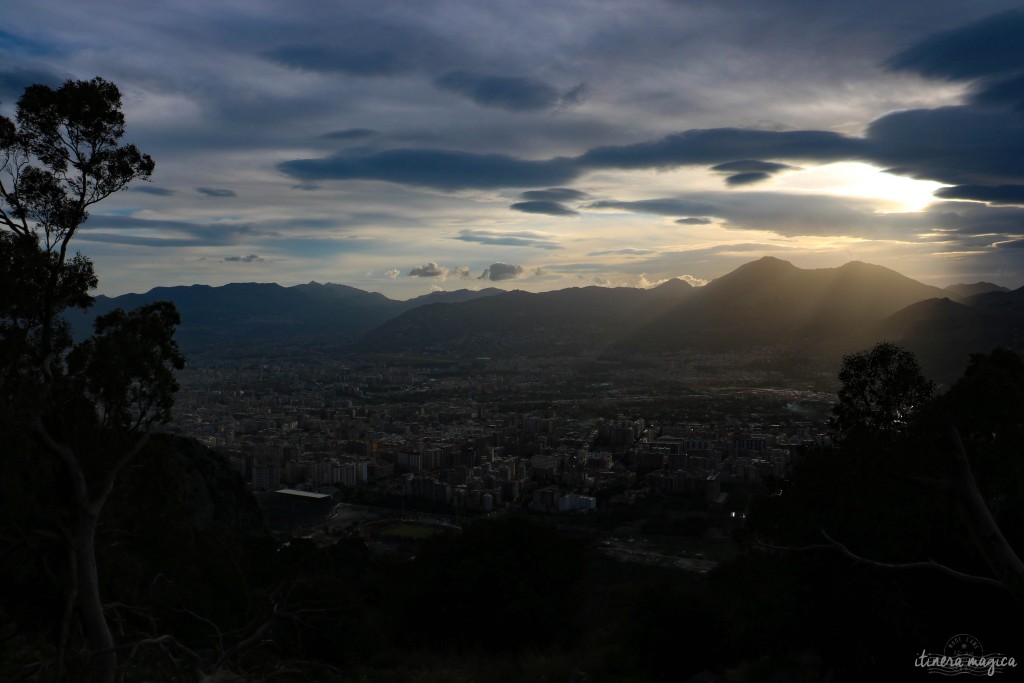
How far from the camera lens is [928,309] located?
49062 mm

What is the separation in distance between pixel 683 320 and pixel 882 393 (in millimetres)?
84453

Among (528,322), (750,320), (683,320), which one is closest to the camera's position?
(750,320)

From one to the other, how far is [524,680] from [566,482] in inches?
761

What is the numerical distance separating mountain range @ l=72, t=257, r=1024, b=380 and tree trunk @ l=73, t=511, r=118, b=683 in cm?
2058

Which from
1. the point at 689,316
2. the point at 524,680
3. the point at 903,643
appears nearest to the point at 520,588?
the point at 524,680

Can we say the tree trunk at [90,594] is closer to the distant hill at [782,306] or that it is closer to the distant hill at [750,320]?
the distant hill at [750,320]

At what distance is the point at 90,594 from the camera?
4812mm

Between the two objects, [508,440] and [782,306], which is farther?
[782,306]

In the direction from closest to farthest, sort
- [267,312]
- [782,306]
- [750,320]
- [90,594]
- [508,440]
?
[90,594], [508,440], [782,306], [750,320], [267,312]

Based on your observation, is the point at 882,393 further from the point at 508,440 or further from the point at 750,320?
the point at 750,320

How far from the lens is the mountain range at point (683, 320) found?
45.8 meters

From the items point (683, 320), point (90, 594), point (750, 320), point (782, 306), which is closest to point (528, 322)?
point (683, 320)

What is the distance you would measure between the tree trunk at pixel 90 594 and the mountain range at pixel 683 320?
20.6 metres

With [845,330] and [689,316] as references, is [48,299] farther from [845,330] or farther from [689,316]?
[689,316]
